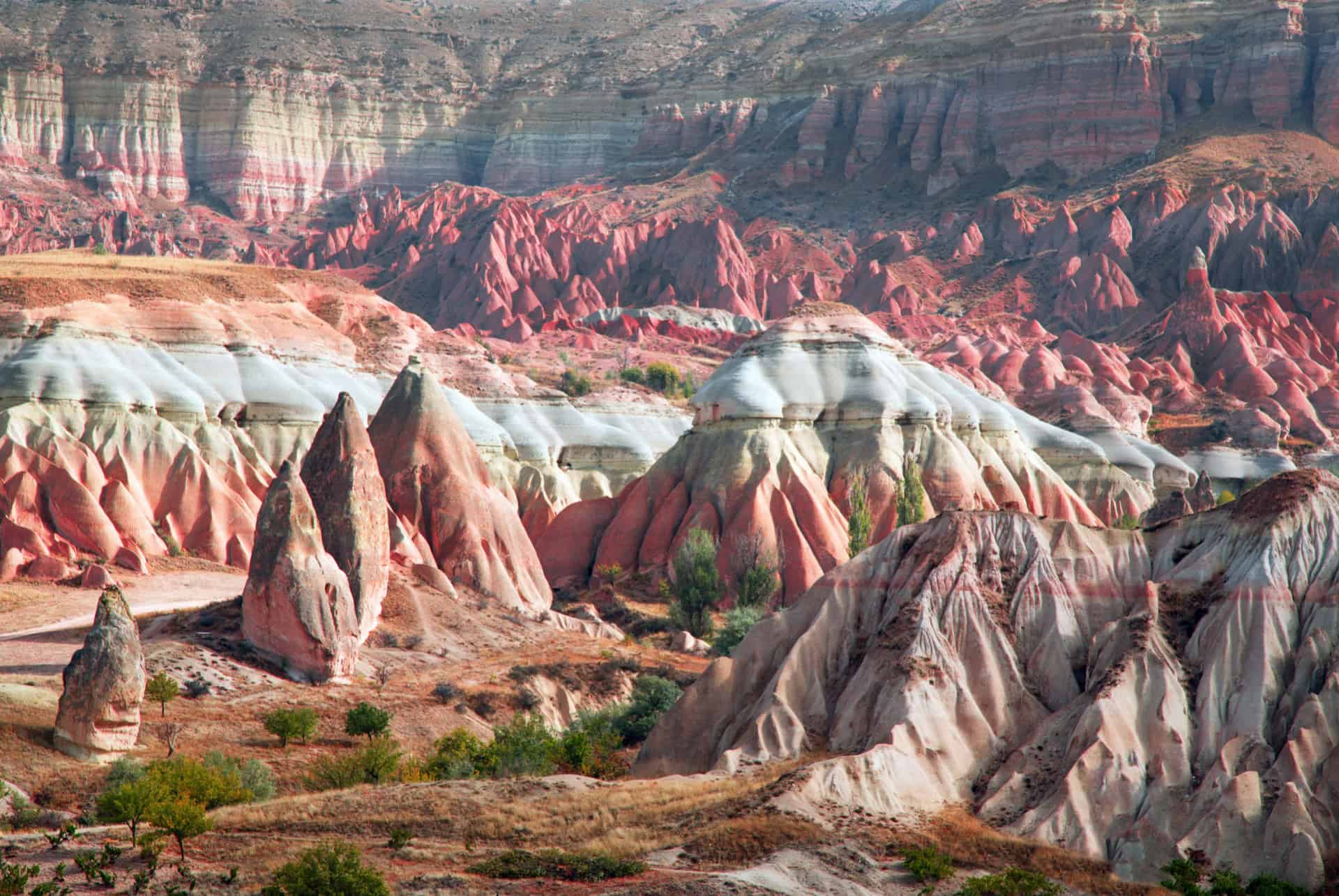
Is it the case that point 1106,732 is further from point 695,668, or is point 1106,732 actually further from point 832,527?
point 832,527

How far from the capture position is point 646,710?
1795 inches

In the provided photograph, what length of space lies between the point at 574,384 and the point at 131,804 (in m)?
95.4

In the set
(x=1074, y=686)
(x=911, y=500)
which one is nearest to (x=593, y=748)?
(x=1074, y=686)

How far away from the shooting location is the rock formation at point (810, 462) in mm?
76688

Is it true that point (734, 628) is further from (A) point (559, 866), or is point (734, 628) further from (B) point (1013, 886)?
(B) point (1013, 886)

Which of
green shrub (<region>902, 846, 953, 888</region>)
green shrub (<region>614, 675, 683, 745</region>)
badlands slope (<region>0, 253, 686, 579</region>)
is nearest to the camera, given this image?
green shrub (<region>902, 846, 953, 888</region>)

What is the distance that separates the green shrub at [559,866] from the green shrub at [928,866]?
425 cm

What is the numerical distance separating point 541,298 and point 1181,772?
463 ft

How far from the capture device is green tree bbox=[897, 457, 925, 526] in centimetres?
7700

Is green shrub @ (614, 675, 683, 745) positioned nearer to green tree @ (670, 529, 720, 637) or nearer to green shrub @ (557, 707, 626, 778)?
green shrub @ (557, 707, 626, 778)

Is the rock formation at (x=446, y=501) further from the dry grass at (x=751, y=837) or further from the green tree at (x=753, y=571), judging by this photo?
the dry grass at (x=751, y=837)

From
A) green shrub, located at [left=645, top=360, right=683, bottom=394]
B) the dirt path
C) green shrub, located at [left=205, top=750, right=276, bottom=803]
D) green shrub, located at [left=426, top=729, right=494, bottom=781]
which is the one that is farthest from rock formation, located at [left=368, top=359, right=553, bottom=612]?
green shrub, located at [left=645, top=360, right=683, bottom=394]

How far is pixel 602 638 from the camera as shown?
198 feet

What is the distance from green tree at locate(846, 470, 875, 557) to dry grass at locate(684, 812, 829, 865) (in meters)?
45.3
